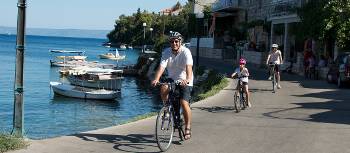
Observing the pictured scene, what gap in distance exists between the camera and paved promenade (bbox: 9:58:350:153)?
9625mm

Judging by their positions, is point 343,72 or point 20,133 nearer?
point 20,133

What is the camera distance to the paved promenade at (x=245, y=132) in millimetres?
9625

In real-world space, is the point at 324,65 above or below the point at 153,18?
below

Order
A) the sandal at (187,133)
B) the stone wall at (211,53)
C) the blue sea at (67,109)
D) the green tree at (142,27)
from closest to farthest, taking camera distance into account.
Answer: the sandal at (187,133) → the blue sea at (67,109) → the stone wall at (211,53) → the green tree at (142,27)

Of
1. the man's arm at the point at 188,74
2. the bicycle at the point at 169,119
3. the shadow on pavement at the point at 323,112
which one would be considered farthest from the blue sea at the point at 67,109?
the man's arm at the point at 188,74

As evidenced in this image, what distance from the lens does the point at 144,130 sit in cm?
1141

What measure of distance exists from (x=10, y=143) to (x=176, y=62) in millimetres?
2843

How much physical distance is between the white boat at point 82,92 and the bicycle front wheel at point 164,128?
1279 inches

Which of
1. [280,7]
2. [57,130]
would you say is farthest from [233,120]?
[280,7]

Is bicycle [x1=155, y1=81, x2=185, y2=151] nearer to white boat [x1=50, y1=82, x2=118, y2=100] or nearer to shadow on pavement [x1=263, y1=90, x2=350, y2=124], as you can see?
shadow on pavement [x1=263, y1=90, x2=350, y2=124]

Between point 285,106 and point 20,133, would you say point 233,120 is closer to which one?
point 285,106

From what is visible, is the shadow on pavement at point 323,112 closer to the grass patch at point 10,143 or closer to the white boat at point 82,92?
the grass patch at point 10,143

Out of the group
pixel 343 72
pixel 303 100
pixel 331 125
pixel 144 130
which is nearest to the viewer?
pixel 144 130

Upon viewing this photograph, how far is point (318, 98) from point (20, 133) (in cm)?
1146
